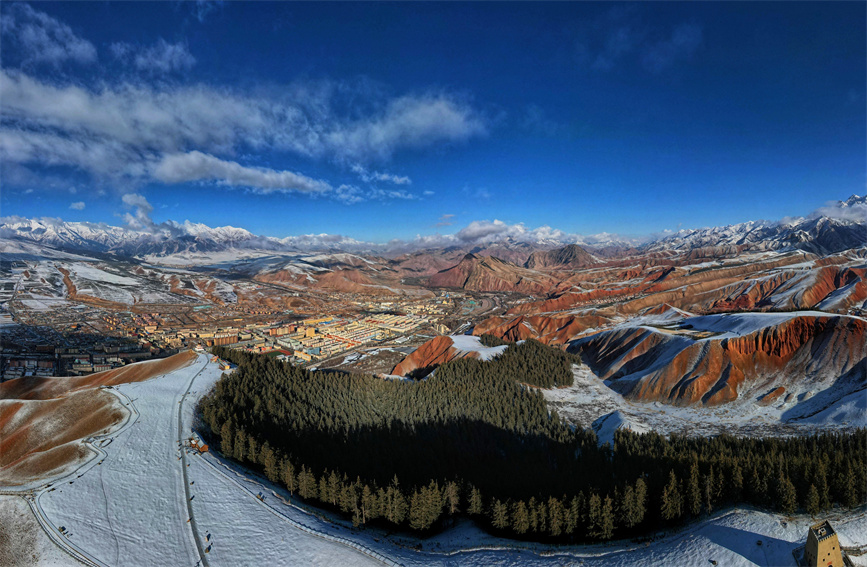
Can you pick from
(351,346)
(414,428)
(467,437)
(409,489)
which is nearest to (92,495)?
(409,489)

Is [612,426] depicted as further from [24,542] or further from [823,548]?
[24,542]

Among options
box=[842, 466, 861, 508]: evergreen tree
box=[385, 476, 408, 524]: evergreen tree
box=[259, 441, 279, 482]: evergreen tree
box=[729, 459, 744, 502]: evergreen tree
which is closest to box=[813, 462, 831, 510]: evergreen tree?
box=[842, 466, 861, 508]: evergreen tree

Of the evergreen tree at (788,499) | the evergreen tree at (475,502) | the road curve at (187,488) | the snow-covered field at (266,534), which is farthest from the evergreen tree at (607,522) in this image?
the road curve at (187,488)

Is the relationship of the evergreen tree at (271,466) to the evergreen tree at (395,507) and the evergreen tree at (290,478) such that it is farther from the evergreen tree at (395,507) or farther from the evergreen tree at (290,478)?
the evergreen tree at (395,507)

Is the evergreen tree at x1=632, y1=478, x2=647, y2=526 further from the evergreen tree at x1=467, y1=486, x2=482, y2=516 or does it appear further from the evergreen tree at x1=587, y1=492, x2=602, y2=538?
the evergreen tree at x1=467, y1=486, x2=482, y2=516

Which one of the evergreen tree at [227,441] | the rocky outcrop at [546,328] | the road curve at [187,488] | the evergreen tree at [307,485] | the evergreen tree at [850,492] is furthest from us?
Answer: the rocky outcrop at [546,328]

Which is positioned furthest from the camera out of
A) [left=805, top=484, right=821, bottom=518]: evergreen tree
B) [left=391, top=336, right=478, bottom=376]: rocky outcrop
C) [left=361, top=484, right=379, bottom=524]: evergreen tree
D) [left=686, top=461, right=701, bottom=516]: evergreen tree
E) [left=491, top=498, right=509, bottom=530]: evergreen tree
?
[left=391, top=336, right=478, bottom=376]: rocky outcrop
